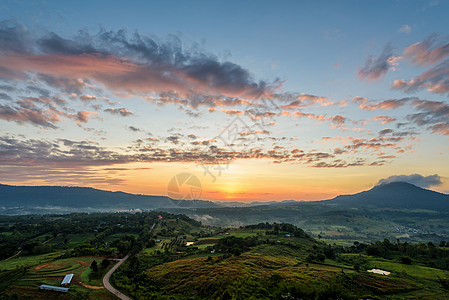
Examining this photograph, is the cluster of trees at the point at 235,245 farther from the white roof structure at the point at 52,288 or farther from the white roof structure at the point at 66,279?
the white roof structure at the point at 52,288

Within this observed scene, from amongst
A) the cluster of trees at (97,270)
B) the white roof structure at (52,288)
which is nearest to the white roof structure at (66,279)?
the white roof structure at (52,288)

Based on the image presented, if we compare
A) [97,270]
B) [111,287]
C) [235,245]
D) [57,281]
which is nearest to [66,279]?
[57,281]

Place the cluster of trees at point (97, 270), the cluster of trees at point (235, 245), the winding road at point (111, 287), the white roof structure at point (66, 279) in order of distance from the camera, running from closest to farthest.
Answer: the winding road at point (111, 287), the white roof structure at point (66, 279), the cluster of trees at point (97, 270), the cluster of trees at point (235, 245)

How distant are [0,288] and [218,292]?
64728mm

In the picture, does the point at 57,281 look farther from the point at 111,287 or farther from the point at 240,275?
the point at 240,275

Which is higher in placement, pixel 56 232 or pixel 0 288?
pixel 0 288

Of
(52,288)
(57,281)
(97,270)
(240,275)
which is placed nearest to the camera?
(52,288)

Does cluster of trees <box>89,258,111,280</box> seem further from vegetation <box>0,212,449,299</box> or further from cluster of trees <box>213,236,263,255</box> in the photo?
cluster of trees <box>213,236,263,255</box>

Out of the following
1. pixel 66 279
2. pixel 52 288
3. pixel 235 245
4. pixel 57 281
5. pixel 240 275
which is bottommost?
pixel 57 281

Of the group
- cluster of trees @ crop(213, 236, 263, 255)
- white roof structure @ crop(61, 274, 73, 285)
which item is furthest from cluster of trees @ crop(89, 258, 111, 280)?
cluster of trees @ crop(213, 236, 263, 255)

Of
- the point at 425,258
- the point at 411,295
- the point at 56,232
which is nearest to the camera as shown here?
the point at 411,295

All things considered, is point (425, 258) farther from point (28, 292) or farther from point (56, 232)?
point (56, 232)

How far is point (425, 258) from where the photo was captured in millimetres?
105000

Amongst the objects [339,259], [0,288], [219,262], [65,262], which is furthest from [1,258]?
[339,259]
